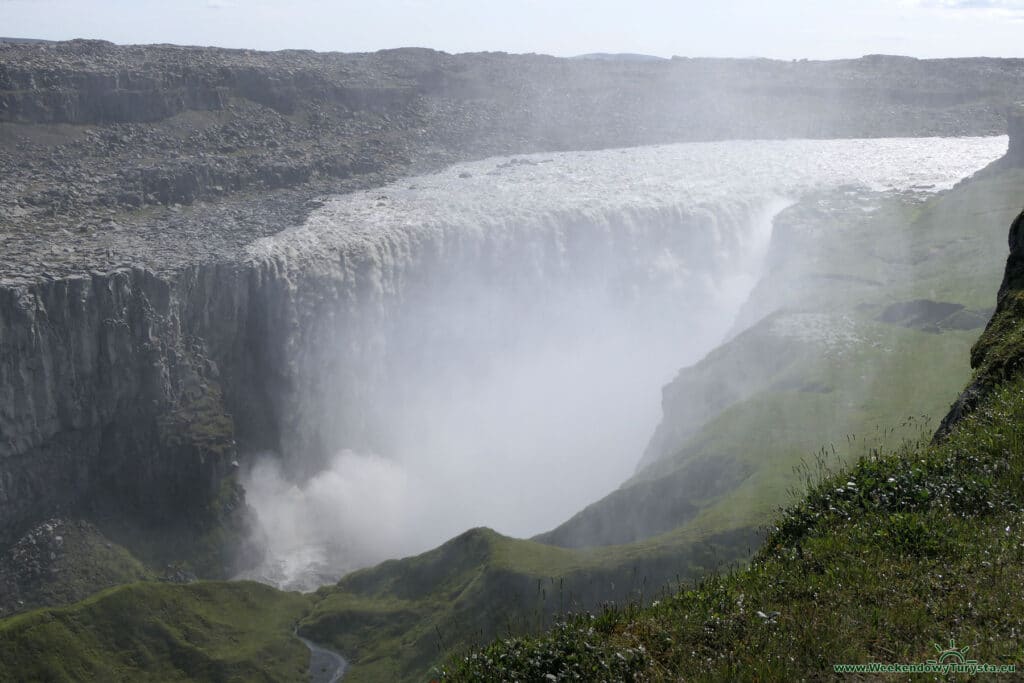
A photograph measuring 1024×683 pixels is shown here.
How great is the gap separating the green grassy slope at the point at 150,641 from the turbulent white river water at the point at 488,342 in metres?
10.8

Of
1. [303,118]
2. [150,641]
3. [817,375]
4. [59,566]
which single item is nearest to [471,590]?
[150,641]

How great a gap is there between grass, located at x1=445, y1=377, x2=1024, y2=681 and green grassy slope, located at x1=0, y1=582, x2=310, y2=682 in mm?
25802

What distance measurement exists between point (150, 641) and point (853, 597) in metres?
31.2

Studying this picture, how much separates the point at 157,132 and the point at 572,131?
51.1 meters

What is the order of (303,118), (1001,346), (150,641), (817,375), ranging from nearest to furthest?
(1001,346), (150,641), (817,375), (303,118)

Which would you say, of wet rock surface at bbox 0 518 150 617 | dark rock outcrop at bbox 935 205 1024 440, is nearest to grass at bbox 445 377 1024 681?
dark rock outcrop at bbox 935 205 1024 440

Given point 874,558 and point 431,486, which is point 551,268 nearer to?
point 431,486

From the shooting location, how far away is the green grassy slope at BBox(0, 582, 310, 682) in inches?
1291

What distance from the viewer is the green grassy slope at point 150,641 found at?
32.8m

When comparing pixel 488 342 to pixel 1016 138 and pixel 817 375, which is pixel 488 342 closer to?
pixel 817 375

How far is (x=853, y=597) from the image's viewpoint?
454 inches

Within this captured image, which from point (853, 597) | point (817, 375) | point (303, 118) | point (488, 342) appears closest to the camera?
point (853, 597)

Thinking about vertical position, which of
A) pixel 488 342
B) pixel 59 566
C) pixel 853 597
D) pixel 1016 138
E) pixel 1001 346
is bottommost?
pixel 59 566

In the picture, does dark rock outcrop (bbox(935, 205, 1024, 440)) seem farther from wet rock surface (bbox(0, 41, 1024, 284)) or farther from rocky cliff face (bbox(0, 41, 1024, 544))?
wet rock surface (bbox(0, 41, 1024, 284))
